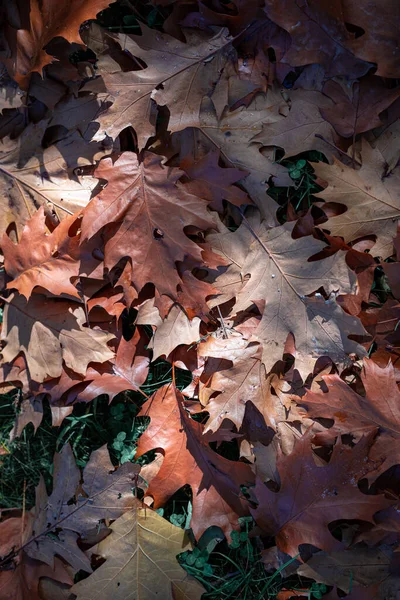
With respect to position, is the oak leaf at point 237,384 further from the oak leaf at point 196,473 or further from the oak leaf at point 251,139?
the oak leaf at point 251,139

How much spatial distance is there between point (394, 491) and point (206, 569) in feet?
2.55

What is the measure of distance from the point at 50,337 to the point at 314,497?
1.13 m

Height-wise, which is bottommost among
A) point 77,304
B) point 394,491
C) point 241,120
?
point 394,491

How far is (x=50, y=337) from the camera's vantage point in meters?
1.97

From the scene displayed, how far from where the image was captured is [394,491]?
1840 millimetres

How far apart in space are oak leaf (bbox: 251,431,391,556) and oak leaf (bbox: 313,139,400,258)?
737 millimetres

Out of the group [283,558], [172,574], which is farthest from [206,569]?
[283,558]

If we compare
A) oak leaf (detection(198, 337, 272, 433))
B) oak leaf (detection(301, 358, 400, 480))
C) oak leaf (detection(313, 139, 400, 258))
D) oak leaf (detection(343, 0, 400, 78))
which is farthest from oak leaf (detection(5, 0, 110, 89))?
oak leaf (detection(301, 358, 400, 480))

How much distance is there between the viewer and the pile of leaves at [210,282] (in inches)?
71.2

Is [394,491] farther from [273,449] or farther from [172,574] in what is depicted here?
[172,574]

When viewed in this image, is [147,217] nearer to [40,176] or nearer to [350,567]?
[40,176]

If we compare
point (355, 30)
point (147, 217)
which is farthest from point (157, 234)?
point (355, 30)

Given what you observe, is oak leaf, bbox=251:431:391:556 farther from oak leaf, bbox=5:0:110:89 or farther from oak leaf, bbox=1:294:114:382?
oak leaf, bbox=5:0:110:89

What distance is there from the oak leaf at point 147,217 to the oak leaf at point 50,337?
27 centimetres
